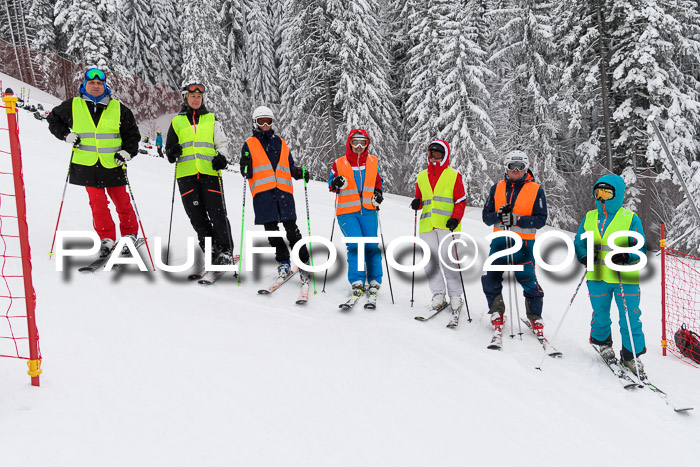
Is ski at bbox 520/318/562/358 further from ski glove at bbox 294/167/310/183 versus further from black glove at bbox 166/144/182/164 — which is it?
black glove at bbox 166/144/182/164

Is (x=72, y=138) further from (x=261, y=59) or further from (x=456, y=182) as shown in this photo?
(x=261, y=59)

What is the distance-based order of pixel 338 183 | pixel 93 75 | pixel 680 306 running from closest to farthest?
1. pixel 93 75
2. pixel 338 183
3. pixel 680 306

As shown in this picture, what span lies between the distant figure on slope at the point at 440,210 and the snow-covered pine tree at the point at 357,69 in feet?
46.2

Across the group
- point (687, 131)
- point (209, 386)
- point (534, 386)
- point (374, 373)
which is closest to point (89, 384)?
point (209, 386)

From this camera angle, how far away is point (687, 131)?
14680 millimetres

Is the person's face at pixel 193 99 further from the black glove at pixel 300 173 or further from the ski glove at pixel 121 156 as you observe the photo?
the black glove at pixel 300 173

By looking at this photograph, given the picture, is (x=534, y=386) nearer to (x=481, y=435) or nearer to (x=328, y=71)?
(x=481, y=435)

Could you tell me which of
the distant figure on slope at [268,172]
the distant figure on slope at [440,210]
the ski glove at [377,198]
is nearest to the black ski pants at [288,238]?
the distant figure on slope at [268,172]

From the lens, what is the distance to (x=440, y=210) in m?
5.35

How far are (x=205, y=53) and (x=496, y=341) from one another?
81.8ft

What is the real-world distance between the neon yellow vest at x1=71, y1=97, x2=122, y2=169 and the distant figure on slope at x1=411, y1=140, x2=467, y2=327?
3.54 metres

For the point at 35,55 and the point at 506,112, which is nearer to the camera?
the point at 506,112

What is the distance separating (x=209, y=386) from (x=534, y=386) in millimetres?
2698

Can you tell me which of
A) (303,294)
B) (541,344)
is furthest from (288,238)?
(541,344)
